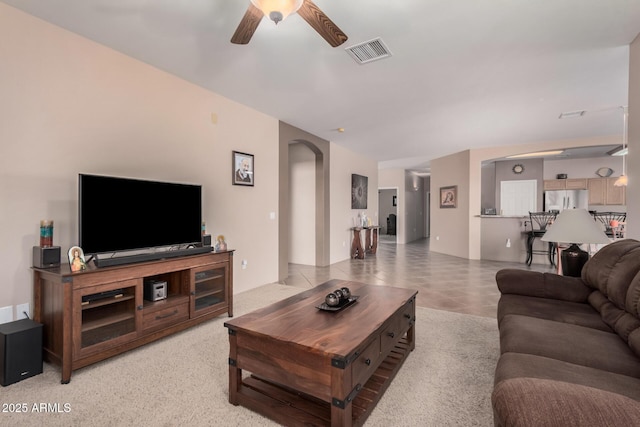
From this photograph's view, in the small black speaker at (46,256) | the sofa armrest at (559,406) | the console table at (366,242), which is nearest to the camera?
the sofa armrest at (559,406)

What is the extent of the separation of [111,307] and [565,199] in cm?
1019

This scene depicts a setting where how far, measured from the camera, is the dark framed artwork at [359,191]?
7262 millimetres

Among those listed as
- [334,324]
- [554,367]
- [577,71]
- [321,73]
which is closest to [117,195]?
[334,324]

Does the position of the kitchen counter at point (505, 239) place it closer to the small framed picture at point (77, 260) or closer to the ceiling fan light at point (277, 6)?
the ceiling fan light at point (277, 6)

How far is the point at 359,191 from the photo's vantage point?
7.52 metres

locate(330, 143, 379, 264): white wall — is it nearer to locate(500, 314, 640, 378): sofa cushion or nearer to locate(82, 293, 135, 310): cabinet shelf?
locate(82, 293, 135, 310): cabinet shelf

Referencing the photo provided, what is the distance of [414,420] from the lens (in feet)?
5.41

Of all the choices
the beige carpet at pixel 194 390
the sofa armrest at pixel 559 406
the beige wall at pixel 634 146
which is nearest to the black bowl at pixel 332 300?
the beige carpet at pixel 194 390

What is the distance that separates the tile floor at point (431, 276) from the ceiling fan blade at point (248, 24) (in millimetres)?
3232

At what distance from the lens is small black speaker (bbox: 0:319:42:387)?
1934 millimetres

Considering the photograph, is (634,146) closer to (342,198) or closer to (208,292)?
(208,292)

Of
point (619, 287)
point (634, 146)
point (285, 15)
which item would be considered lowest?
point (619, 287)

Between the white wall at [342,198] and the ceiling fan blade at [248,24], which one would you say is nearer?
the ceiling fan blade at [248,24]

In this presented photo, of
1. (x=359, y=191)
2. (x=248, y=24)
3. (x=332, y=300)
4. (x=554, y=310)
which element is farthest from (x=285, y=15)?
(x=359, y=191)
